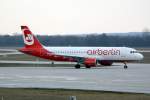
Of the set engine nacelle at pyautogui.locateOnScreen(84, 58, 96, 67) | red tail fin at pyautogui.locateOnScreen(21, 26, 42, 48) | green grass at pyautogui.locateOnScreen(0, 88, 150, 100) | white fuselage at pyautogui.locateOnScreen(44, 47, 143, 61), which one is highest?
red tail fin at pyautogui.locateOnScreen(21, 26, 42, 48)

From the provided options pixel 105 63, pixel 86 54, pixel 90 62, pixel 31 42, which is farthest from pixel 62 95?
pixel 31 42

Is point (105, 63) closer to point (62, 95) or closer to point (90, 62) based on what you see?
point (90, 62)

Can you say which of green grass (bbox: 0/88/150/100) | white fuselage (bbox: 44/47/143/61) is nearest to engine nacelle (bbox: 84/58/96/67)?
white fuselage (bbox: 44/47/143/61)

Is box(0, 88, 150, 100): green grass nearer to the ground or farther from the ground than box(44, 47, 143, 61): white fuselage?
nearer to the ground

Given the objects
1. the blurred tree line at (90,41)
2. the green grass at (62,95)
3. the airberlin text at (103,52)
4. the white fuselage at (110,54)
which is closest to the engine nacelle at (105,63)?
the white fuselage at (110,54)

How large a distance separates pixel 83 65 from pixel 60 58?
12.5ft

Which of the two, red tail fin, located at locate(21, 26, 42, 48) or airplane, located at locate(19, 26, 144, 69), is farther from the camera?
red tail fin, located at locate(21, 26, 42, 48)

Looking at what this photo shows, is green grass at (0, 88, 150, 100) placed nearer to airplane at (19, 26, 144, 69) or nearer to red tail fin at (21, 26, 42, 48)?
airplane at (19, 26, 144, 69)

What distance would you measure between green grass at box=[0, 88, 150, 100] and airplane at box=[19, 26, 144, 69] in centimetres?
3082

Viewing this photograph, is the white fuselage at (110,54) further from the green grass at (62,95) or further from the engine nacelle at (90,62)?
the green grass at (62,95)

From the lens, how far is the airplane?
6150 cm

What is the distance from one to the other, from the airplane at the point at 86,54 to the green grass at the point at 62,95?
30.8 meters

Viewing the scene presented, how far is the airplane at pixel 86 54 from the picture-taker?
2421 inches

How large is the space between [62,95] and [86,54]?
36.1 meters
